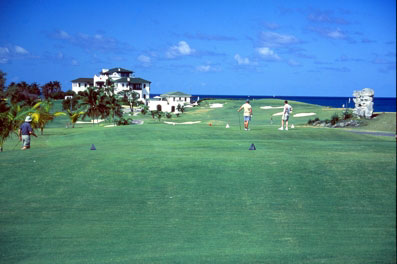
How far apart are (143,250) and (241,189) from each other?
443cm

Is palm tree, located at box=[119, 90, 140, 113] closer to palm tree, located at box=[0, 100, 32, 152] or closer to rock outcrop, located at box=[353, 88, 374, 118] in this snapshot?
rock outcrop, located at box=[353, 88, 374, 118]

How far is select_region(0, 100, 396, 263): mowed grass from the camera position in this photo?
35.7ft

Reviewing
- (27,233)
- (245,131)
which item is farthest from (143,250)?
(245,131)

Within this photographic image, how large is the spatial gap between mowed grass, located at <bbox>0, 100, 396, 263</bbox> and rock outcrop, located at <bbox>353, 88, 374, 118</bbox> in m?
33.5

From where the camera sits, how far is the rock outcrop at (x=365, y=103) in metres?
50.1

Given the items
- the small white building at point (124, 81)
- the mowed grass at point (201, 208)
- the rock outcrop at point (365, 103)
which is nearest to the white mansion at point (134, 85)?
the small white building at point (124, 81)

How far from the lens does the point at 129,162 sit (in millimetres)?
17812

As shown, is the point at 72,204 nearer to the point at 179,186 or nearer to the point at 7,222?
the point at 7,222

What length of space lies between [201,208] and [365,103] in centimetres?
4286

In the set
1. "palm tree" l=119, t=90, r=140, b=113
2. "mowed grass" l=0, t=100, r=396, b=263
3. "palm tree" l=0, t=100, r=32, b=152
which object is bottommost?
"mowed grass" l=0, t=100, r=396, b=263

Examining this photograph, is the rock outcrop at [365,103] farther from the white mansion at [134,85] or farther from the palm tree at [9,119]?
the white mansion at [134,85]

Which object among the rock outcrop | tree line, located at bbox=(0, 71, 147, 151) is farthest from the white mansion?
the rock outcrop

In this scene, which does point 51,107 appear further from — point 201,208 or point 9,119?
point 201,208

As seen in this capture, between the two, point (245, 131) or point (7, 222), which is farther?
point (245, 131)
